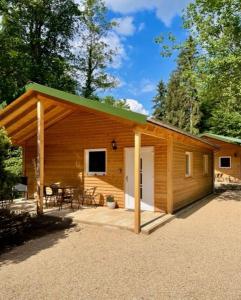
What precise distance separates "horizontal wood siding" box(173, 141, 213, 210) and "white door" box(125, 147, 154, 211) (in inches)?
31.7

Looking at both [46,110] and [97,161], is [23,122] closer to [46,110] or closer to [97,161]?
[46,110]

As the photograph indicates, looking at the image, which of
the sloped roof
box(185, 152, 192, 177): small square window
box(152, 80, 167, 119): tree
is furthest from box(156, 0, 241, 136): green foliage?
box(152, 80, 167, 119): tree

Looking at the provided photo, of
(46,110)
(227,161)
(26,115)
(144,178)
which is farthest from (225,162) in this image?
(26,115)

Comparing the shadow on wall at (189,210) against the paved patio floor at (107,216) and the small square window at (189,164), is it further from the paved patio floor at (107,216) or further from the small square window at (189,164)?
the small square window at (189,164)

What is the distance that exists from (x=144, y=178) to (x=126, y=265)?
15.0 feet

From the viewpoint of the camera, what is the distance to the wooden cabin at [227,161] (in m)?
21.7

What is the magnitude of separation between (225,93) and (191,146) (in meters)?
5.31

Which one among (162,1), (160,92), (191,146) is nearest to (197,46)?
(162,1)

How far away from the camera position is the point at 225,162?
73.7 feet

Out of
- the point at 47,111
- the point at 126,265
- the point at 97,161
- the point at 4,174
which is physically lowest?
the point at 126,265

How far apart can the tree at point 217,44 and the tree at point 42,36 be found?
29.6ft

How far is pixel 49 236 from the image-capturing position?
6.59 metres

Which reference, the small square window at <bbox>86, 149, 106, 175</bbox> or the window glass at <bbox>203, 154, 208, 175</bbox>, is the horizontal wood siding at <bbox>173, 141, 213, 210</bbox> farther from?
the small square window at <bbox>86, 149, 106, 175</bbox>

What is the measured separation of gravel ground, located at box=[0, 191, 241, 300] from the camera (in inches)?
152
